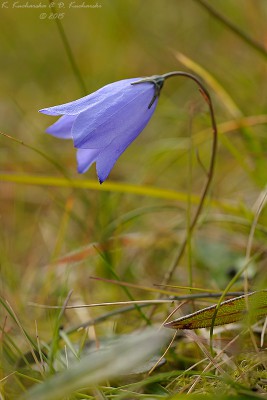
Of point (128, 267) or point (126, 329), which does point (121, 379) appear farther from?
point (128, 267)

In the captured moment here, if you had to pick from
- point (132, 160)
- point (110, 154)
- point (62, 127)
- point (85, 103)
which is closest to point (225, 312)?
point (110, 154)

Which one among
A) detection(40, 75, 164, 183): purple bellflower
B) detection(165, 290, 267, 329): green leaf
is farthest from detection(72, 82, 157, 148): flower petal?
detection(165, 290, 267, 329): green leaf

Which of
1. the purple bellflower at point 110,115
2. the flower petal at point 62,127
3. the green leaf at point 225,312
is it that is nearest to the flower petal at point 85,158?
the flower petal at point 62,127

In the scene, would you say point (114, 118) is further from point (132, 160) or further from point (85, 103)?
point (132, 160)

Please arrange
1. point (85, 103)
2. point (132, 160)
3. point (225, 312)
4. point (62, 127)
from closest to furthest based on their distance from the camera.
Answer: point (225, 312) < point (85, 103) < point (62, 127) < point (132, 160)

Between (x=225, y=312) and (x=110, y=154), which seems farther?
(x=110, y=154)

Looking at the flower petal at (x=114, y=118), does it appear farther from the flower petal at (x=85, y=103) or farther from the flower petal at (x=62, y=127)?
the flower petal at (x=62, y=127)

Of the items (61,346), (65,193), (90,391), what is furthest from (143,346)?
(65,193)
